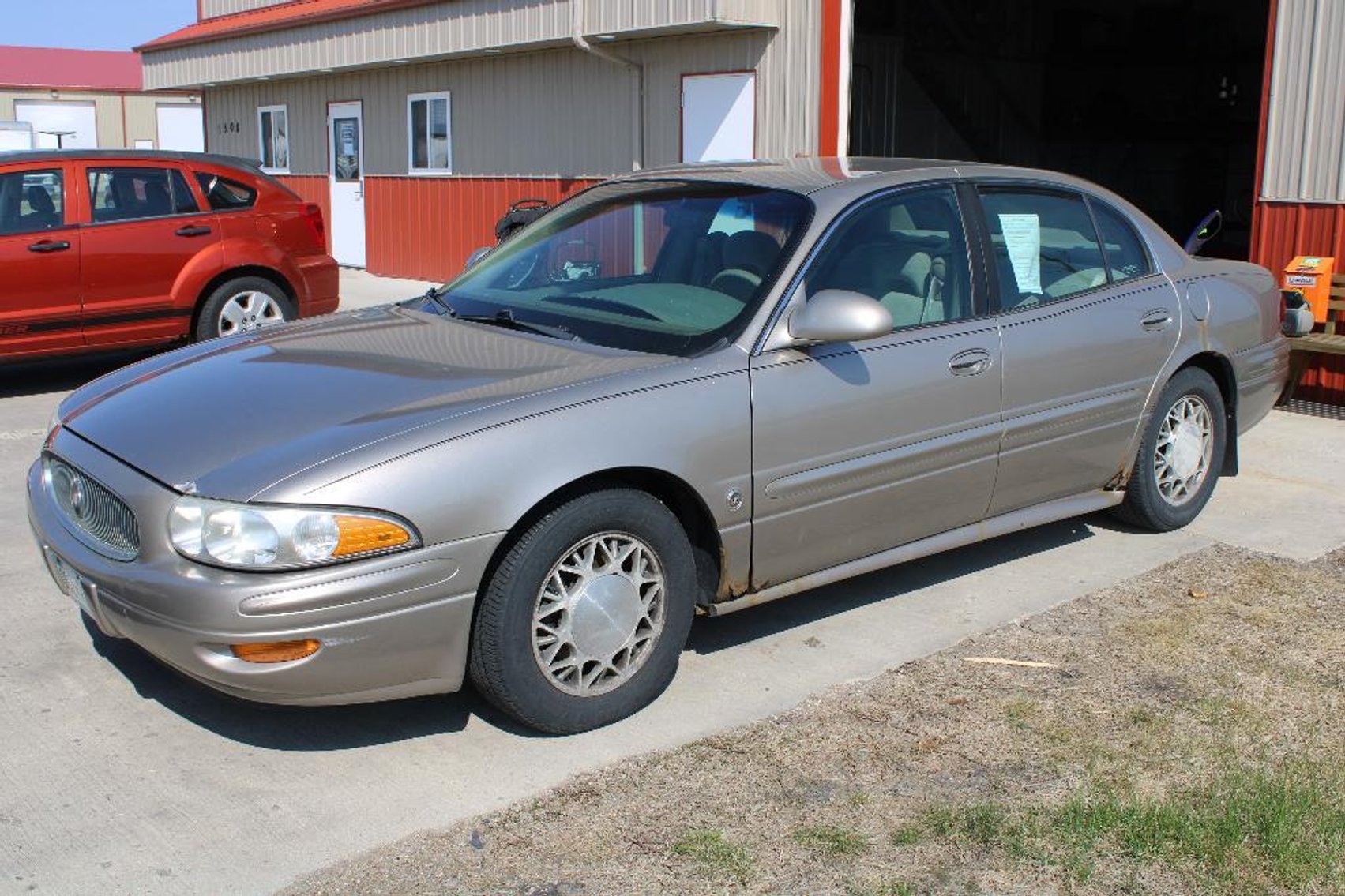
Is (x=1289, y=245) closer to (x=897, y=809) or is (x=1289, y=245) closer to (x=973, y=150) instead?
(x=897, y=809)

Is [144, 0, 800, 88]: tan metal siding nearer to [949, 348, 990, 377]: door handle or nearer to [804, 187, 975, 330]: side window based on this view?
[804, 187, 975, 330]: side window

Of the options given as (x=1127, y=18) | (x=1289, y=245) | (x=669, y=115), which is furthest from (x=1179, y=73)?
(x=1289, y=245)

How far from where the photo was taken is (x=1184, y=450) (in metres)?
5.93

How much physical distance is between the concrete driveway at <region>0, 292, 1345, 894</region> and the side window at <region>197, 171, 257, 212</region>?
15.2 ft

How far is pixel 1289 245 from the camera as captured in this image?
8.87 metres

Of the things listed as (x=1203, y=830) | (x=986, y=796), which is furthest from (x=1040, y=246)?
(x=1203, y=830)

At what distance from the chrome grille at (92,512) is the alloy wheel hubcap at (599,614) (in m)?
1.14

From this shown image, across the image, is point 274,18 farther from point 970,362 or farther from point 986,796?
point 986,796

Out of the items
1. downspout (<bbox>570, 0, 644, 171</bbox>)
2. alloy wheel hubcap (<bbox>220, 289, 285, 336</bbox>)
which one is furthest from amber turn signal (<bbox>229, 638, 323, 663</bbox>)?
downspout (<bbox>570, 0, 644, 171</bbox>)

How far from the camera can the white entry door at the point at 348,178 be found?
18.4m

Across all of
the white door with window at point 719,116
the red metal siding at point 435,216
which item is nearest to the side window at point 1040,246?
the white door with window at point 719,116

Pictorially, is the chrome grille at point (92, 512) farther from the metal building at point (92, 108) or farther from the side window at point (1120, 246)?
the metal building at point (92, 108)

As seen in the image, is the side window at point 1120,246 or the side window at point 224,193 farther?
the side window at point 224,193

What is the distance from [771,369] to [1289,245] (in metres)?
6.02
